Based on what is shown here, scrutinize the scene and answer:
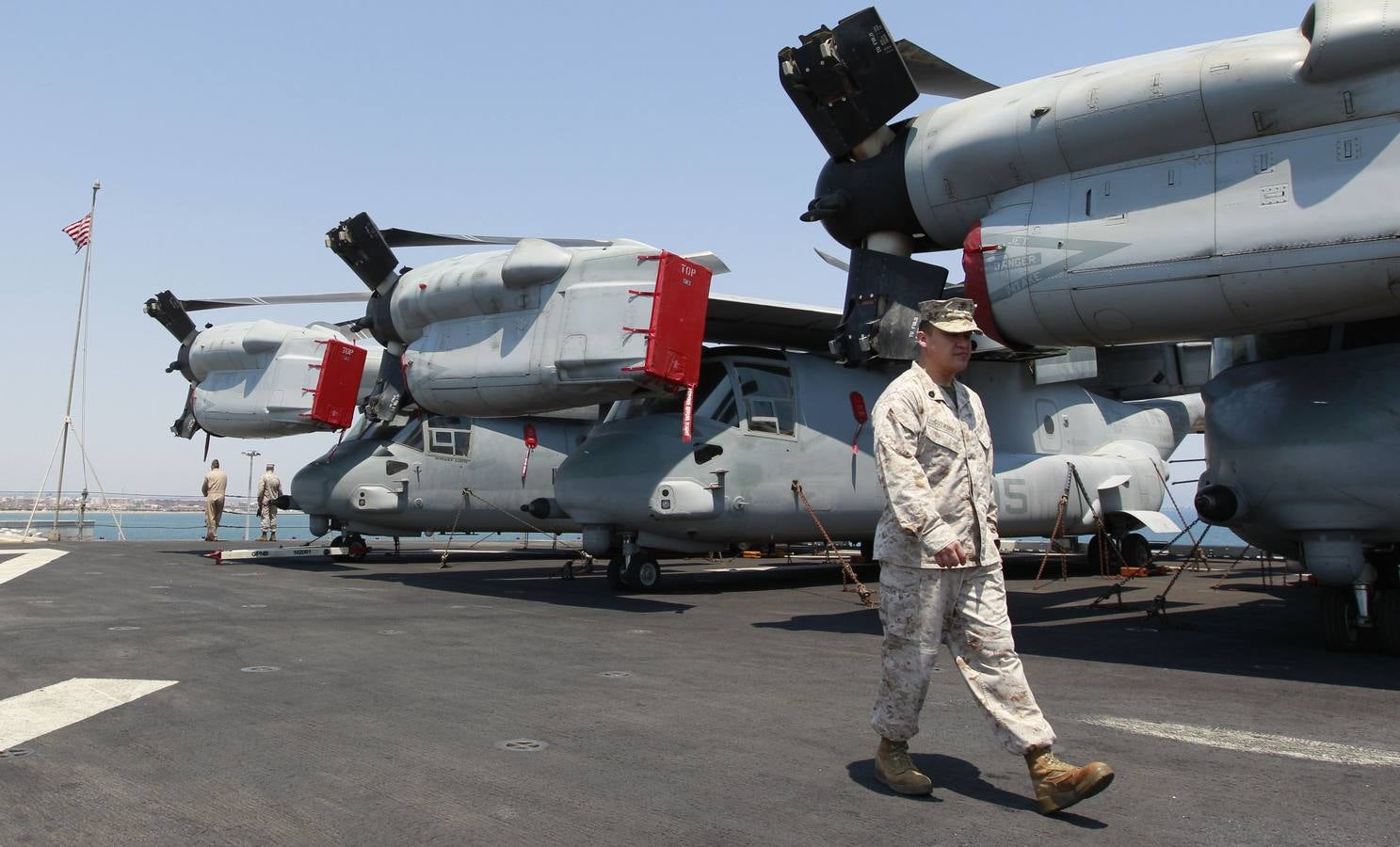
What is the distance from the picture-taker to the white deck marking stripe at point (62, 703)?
460 cm

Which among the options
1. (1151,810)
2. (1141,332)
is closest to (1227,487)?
(1141,332)

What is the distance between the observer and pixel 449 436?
17.4 metres

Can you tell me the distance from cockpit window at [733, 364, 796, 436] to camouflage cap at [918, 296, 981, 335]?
801 cm

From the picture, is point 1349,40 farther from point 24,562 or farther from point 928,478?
point 24,562

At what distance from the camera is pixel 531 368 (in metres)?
11.0

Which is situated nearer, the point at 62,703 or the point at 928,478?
the point at 928,478

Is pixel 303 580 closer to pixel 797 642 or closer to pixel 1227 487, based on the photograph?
pixel 797 642

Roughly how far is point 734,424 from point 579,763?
325 inches

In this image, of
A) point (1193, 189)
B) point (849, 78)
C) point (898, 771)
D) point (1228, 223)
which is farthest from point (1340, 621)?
point (849, 78)

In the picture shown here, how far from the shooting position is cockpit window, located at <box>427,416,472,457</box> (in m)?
17.3

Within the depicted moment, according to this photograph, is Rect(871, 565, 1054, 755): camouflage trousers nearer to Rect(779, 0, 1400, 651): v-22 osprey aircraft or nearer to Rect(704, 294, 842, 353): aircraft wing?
Rect(779, 0, 1400, 651): v-22 osprey aircraft

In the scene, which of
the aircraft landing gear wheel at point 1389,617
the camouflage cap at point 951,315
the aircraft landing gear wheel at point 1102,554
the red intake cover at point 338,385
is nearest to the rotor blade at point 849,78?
the camouflage cap at point 951,315

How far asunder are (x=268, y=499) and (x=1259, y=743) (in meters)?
24.4

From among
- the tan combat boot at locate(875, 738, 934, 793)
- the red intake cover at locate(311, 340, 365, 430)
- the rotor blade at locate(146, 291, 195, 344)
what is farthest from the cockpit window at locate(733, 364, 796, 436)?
the rotor blade at locate(146, 291, 195, 344)
